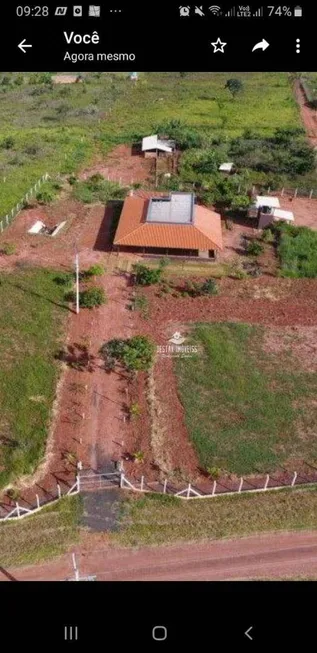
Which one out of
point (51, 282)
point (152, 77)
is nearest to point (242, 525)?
point (51, 282)

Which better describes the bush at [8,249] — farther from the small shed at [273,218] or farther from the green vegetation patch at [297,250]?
the green vegetation patch at [297,250]

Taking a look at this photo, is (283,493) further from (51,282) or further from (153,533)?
(51,282)

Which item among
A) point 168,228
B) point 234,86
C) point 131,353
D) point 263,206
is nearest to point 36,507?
point 131,353

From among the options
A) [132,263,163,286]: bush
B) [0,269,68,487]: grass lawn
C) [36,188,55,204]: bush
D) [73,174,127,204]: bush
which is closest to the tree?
[73,174,127,204]: bush

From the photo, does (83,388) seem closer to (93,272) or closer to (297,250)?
(93,272)

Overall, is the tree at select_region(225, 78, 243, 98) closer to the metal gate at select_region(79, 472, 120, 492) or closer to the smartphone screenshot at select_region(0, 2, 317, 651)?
the smartphone screenshot at select_region(0, 2, 317, 651)

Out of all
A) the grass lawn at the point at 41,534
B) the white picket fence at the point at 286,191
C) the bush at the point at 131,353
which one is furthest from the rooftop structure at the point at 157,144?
the grass lawn at the point at 41,534

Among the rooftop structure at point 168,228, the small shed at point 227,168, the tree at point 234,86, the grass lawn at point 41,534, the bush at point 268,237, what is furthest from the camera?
the tree at point 234,86
